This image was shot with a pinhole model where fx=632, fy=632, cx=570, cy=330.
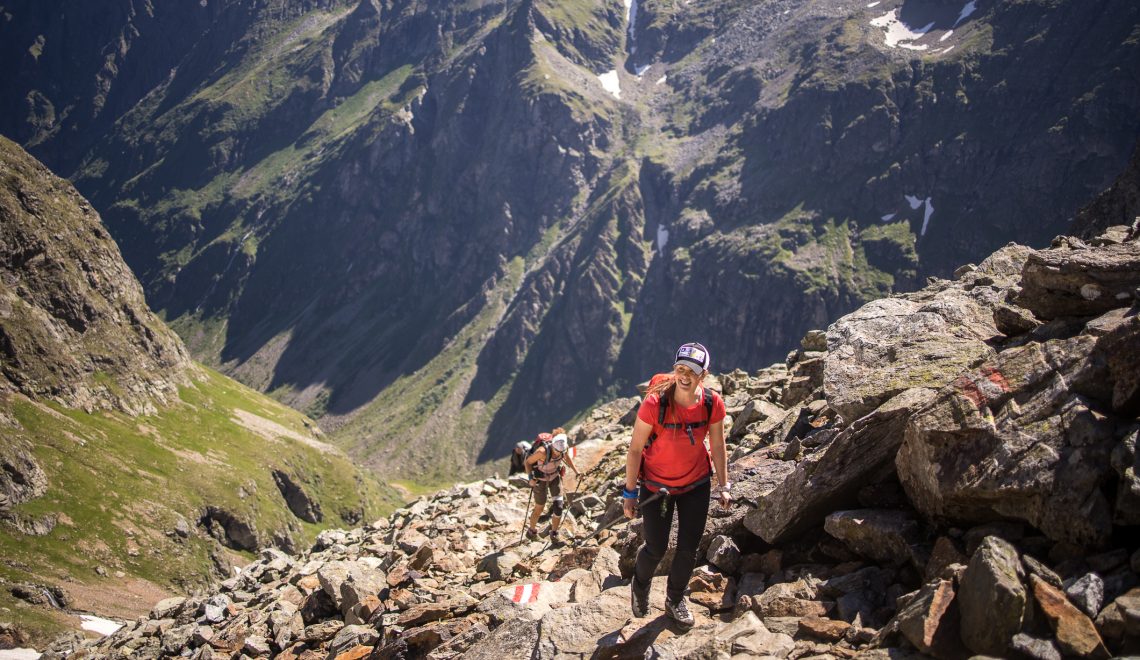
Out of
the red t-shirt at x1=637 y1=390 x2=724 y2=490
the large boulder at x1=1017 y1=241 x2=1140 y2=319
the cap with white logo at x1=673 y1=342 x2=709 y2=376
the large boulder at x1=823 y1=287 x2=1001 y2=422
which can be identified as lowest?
the red t-shirt at x1=637 y1=390 x2=724 y2=490

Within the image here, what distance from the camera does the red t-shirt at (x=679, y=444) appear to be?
444 inches

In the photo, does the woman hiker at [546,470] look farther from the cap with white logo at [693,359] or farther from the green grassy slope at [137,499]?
the green grassy slope at [137,499]

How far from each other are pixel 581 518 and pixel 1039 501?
17.0 m

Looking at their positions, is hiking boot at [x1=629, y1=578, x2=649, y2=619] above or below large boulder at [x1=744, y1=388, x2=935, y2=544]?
below

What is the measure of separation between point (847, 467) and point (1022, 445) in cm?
315

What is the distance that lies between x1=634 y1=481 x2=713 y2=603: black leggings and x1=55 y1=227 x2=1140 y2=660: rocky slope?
105 centimetres

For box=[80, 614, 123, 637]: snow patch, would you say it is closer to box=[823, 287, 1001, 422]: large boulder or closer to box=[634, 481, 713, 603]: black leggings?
box=[634, 481, 713, 603]: black leggings

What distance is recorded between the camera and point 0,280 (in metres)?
110

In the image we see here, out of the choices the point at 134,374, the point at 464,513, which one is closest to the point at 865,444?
the point at 464,513

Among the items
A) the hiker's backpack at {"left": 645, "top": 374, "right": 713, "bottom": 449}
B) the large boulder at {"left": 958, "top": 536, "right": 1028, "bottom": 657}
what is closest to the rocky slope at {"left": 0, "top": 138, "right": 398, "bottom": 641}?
the hiker's backpack at {"left": 645, "top": 374, "right": 713, "bottom": 449}

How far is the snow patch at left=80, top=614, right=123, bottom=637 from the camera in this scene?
63062mm

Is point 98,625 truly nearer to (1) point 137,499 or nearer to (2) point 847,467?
(1) point 137,499

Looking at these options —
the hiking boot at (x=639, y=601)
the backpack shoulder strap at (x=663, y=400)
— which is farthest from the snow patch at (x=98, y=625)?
the backpack shoulder strap at (x=663, y=400)

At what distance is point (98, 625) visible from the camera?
2554 inches
